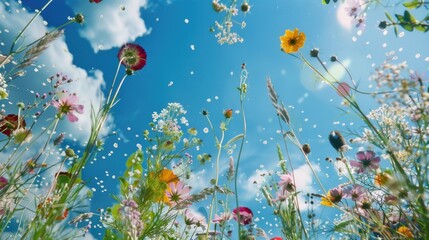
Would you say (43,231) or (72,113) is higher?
(72,113)

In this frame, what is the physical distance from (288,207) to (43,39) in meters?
1.41

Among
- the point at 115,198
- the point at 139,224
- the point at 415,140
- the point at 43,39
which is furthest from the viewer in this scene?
the point at 115,198

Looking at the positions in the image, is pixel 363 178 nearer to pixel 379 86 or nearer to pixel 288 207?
pixel 288 207

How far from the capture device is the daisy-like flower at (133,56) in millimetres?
1721

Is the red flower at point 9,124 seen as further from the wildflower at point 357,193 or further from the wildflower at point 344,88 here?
the wildflower at point 357,193

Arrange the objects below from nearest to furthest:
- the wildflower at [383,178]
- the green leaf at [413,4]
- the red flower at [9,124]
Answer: the wildflower at [383,178], the green leaf at [413,4], the red flower at [9,124]

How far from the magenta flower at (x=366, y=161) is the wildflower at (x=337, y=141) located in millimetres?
128

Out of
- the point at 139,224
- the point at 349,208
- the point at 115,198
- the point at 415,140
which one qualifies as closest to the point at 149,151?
the point at 115,198

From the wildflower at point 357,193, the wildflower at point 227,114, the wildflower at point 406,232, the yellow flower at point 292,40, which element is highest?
the yellow flower at point 292,40

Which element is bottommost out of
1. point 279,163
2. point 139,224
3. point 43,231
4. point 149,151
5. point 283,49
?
point 43,231

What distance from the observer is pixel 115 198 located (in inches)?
81.3

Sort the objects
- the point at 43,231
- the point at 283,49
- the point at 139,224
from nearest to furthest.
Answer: the point at 43,231
the point at 139,224
the point at 283,49

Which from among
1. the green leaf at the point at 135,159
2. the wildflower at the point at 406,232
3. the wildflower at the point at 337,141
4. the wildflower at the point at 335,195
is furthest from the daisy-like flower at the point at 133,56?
the wildflower at the point at 406,232

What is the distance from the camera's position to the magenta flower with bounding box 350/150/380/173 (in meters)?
1.47
